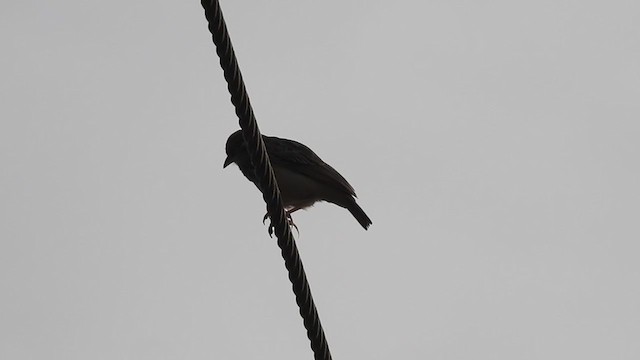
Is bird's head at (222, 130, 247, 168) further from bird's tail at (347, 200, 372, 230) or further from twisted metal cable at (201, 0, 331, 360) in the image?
twisted metal cable at (201, 0, 331, 360)

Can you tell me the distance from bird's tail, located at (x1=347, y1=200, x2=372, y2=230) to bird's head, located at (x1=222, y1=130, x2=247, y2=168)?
3.86 feet

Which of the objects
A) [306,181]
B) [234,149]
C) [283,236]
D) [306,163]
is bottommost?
[283,236]

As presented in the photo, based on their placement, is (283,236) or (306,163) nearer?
(283,236)

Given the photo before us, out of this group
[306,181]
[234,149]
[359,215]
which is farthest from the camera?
[234,149]

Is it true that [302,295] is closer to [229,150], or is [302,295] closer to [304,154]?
[304,154]

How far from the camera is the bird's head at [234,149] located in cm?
974

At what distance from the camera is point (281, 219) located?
16.0ft

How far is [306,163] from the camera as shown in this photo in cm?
908

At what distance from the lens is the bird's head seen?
32.0 feet

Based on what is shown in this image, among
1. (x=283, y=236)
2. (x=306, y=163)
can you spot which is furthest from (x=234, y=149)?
(x=283, y=236)

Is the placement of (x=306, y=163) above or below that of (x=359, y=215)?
above

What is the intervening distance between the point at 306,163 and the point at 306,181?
17 cm

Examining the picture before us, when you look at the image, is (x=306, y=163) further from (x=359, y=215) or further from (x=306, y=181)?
(x=359, y=215)

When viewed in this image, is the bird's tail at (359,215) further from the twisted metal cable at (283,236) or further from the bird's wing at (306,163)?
the twisted metal cable at (283,236)
